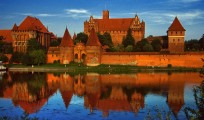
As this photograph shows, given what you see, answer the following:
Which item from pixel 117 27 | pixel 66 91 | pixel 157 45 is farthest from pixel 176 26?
pixel 66 91

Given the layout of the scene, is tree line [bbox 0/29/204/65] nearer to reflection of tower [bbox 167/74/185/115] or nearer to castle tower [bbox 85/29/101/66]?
castle tower [bbox 85/29/101/66]

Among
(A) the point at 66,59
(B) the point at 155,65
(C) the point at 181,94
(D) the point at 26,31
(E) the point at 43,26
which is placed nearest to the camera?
(C) the point at 181,94

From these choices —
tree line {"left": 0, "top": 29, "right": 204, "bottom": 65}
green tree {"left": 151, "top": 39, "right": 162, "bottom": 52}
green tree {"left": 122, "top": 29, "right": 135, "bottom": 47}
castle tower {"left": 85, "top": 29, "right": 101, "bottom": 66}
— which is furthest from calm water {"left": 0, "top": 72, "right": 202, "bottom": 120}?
green tree {"left": 122, "top": 29, "right": 135, "bottom": 47}

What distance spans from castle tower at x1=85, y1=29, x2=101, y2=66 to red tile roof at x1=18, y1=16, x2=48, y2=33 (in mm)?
13127

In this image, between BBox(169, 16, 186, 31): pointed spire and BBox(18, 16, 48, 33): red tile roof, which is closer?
BBox(169, 16, 186, 31): pointed spire

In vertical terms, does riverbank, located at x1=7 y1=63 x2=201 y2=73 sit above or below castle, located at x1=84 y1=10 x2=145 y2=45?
below

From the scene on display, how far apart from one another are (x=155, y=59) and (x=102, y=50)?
7.79 meters

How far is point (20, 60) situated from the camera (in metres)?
49.8

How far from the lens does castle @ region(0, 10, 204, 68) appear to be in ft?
148

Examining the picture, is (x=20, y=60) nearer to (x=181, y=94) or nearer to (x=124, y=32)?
(x=124, y=32)

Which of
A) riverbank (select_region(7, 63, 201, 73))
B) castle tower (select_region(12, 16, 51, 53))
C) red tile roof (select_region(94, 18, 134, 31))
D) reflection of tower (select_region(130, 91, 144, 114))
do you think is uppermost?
red tile roof (select_region(94, 18, 134, 31))

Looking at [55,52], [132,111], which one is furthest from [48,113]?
[55,52]

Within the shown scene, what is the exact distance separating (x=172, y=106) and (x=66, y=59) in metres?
32.8

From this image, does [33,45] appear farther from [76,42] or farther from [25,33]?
[76,42]
